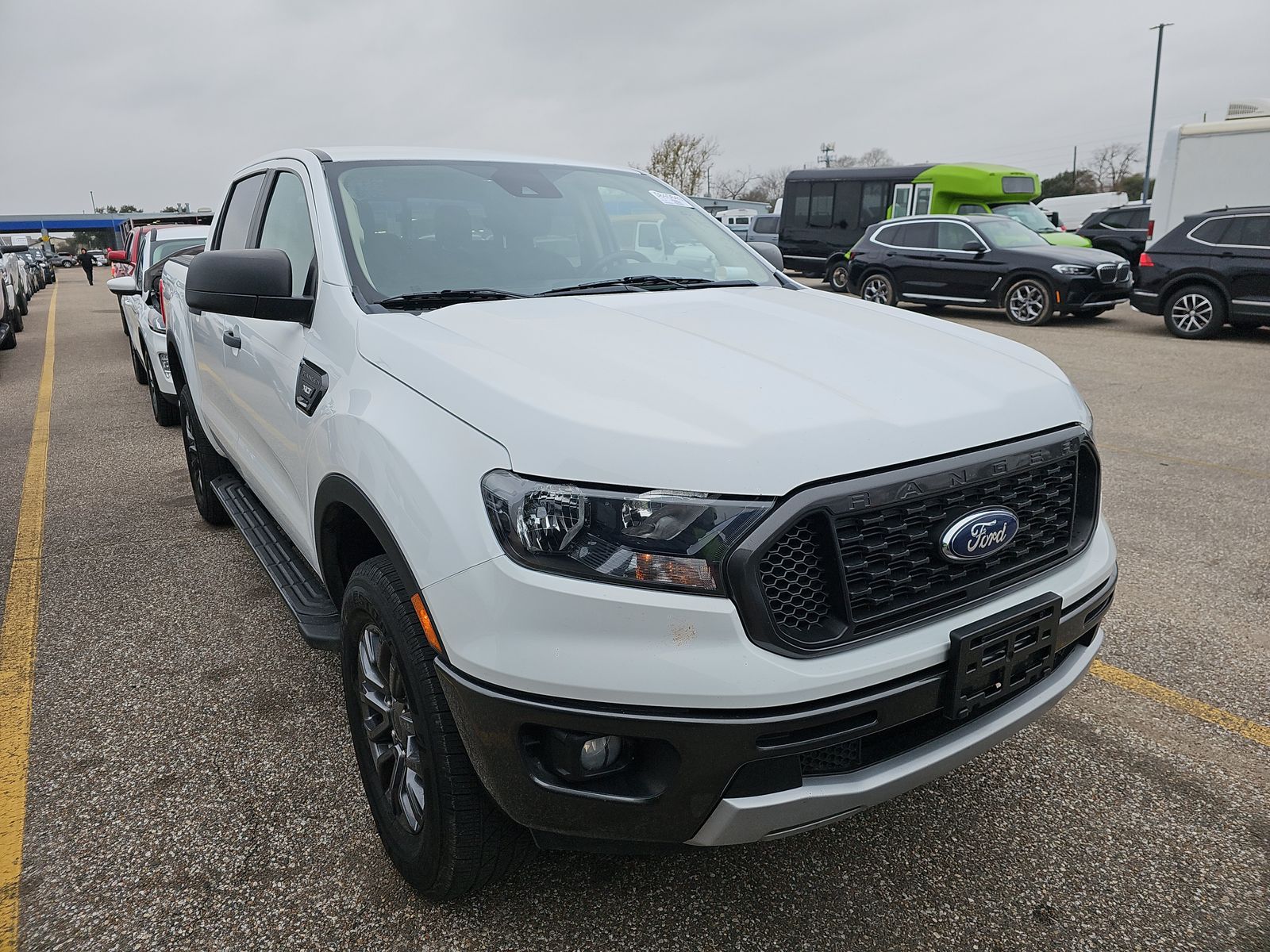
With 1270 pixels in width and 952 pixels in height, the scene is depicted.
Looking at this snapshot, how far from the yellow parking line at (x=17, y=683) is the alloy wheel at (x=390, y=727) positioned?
0.90m

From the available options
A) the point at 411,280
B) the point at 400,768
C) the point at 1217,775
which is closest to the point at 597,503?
the point at 400,768

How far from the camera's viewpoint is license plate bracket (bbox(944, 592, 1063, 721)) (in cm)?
184

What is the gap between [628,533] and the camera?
1680 millimetres

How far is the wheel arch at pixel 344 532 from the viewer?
6.82 feet

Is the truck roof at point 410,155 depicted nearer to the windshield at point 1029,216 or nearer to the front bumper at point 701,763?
the front bumper at point 701,763

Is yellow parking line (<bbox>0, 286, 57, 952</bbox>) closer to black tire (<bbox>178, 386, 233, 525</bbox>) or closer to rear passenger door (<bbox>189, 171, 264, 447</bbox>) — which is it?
black tire (<bbox>178, 386, 233, 525</bbox>)

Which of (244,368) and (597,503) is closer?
(597,503)

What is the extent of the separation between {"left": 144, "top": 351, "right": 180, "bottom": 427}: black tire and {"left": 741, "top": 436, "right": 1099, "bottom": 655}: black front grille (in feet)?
22.8

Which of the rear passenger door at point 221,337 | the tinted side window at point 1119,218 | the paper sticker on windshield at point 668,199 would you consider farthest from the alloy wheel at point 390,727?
the tinted side window at point 1119,218

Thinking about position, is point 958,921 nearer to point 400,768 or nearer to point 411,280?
point 400,768

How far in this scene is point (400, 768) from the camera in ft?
7.29

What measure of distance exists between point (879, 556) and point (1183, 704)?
2.06 m

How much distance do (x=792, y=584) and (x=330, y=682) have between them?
7.23 ft

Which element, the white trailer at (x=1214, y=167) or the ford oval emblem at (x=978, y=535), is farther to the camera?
the white trailer at (x=1214, y=167)
